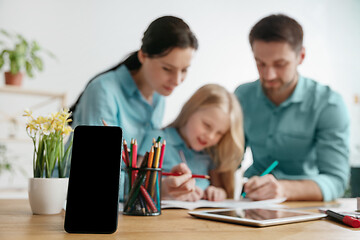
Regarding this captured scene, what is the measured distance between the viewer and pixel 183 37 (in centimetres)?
103

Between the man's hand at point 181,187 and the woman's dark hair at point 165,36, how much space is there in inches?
12.7

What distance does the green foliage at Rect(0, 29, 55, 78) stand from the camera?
2.43 meters

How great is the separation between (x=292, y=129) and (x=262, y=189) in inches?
15.9

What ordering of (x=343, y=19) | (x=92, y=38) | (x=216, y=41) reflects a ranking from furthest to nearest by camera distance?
(x=343, y=19) < (x=92, y=38) < (x=216, y=41)

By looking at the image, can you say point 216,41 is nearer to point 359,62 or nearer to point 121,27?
point 121,27

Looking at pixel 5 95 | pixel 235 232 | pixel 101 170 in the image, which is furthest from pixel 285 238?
pixel 5 95

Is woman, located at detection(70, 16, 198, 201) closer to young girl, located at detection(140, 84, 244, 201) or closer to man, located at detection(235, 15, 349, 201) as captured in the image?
young girl, located at detection(140, 84, 244, 201)

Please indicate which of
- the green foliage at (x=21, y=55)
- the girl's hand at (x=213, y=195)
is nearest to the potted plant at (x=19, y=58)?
the green foliage at (x=21, y=55)

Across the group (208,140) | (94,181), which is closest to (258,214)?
(94,181)

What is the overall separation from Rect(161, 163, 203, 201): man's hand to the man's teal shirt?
16.9 inches

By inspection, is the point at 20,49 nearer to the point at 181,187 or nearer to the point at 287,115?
the point at 287,115

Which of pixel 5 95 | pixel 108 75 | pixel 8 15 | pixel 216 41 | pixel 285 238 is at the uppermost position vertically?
pixel 8 15

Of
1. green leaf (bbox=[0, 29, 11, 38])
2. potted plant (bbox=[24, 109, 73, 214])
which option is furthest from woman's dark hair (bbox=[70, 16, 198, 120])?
green leaf (bbox=[0, 29, 11, 38])

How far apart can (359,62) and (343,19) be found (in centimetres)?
38
